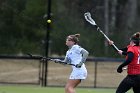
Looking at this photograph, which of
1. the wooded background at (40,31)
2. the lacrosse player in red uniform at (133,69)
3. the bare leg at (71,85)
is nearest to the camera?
the lacrosse player in red uniform at (133,69)

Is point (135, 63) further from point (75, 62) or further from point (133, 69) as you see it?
point (75, 62)

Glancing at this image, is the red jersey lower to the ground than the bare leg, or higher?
higher

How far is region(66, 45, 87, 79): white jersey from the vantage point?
16719 mm

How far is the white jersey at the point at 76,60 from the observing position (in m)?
16.7

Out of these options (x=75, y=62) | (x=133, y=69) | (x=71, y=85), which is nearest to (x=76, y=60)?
(x=75, y=62)

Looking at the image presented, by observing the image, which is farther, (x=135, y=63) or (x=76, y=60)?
(x=76, y=60)

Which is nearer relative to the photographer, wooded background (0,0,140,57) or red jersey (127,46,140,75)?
red jersey (127,46,140,75)

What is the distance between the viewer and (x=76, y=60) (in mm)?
16859

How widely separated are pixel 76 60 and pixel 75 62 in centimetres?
5

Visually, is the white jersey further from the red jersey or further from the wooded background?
the wooded background

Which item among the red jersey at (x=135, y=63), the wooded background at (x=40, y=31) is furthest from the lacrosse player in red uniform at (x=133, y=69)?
the wooded background at (x=40, y=31)

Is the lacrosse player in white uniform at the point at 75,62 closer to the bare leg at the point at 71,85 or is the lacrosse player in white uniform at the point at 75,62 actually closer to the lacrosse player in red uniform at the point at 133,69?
the bare leg at the point at 71,85

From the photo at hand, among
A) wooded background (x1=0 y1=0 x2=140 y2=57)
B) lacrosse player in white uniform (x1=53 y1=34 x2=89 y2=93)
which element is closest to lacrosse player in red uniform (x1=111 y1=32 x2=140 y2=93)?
lacrosse player in white uniform (x1=53 y1=34 x2=89 y2=93)

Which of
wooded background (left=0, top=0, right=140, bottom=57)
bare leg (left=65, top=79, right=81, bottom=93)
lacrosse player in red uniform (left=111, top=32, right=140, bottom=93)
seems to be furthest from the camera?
wooded background (left=0, top=0, right=140, bottom=57)
